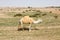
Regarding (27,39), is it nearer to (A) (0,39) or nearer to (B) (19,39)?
(B) (19,39)

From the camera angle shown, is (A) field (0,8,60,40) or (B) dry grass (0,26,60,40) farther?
(A) field (0,8,60,40)

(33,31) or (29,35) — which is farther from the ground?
(29,35)

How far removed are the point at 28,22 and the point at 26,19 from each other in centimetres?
35

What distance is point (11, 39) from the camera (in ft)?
51.2

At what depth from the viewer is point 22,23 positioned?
20.9 m

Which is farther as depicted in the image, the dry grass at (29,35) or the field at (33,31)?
the field at (33,31)

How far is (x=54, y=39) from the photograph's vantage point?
1566 centimetres

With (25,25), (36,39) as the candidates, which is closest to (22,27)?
(25,25)

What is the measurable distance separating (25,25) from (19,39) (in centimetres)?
563

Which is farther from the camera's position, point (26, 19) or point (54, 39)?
point (26, 19)

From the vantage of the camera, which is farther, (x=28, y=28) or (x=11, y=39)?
(x=28, y=28)

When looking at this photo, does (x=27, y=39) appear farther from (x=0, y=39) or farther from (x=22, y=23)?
(x=22, y=23)

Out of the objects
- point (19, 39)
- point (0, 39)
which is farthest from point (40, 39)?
point (0, 39)

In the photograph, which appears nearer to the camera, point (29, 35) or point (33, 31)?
point (29, 35)
